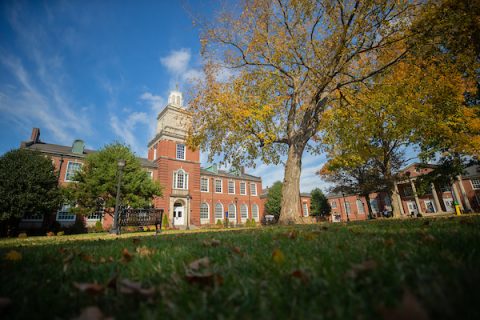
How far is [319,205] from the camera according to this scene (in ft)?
130

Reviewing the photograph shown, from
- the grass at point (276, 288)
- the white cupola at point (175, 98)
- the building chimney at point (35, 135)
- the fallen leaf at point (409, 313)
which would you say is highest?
the white cupola at point (175, 98)

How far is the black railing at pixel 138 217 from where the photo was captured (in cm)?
1055

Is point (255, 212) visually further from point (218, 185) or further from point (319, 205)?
point (319, 205)

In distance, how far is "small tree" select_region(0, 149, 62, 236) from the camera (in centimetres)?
1532

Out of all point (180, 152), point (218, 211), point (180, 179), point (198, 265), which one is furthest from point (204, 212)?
point (198, 265)

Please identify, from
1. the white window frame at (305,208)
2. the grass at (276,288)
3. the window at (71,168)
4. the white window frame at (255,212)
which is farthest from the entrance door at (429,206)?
the window at (71,168)

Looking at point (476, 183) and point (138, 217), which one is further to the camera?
point (476, 183)

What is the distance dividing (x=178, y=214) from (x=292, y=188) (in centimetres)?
2157

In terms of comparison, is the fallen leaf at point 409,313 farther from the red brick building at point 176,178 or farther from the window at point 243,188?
the window at point 243,188

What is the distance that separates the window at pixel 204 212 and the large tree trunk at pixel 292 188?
23.0 meters

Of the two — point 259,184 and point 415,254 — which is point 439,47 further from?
point 259,184

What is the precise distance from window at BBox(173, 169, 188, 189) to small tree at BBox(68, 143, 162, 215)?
7.89m

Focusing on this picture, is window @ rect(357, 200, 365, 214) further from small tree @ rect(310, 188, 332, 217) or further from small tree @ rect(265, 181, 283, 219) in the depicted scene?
small tree @ rect(265, 181, 283, 219)

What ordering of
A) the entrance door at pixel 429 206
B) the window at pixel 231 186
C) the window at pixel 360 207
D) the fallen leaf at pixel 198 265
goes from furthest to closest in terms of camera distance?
the window at pixel 360 207
the entrance door at pixel 429 206
the window at pixel 231 186
the fallen leaf at pixel 198 265
